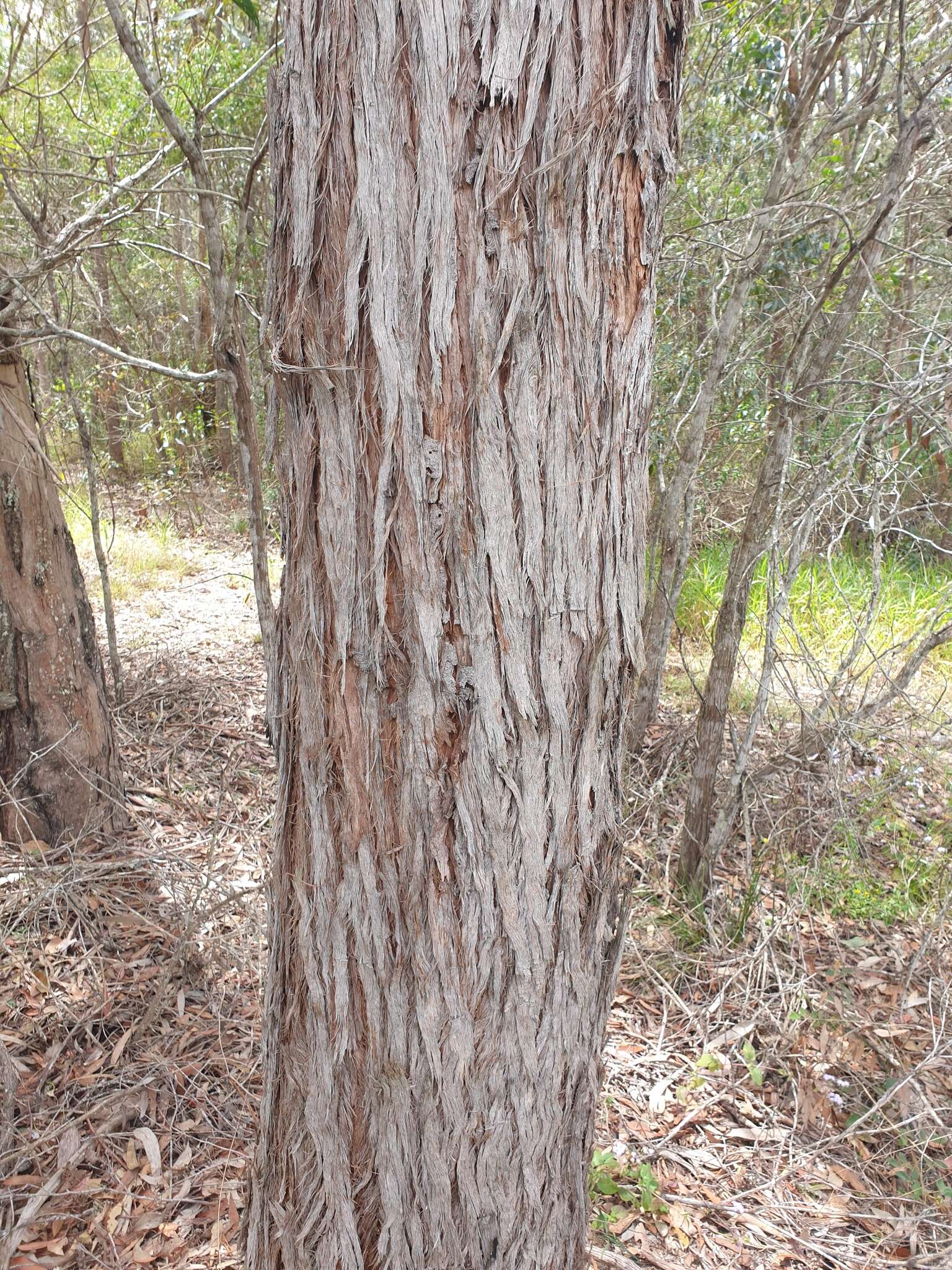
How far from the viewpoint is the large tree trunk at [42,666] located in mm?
2941

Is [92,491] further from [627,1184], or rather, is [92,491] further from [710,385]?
[627,1184]

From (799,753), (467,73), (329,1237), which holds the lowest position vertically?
(799,753)

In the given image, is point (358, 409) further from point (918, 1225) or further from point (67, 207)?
point (67, 207)

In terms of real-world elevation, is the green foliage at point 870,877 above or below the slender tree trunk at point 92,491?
below

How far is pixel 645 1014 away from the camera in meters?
2.89

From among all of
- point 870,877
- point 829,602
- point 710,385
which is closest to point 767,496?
point 710,385

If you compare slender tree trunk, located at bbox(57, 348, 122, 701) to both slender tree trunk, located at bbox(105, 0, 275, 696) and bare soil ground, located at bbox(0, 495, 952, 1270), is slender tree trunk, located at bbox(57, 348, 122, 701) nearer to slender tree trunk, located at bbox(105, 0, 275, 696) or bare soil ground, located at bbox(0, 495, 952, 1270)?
bare soil ground, located at bbox(0, 495, 952, 1270)

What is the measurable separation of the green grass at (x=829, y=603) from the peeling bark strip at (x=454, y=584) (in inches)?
159

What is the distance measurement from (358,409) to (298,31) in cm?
51

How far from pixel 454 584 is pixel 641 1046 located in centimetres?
230

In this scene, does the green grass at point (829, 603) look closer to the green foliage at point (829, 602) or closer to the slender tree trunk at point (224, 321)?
the green foliage at point (829, 602)

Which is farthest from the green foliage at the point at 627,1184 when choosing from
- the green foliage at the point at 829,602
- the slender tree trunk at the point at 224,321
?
the green foliage at the point at 829,602

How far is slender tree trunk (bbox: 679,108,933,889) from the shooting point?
2666mm

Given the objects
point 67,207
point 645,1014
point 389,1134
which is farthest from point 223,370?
point 67,207
